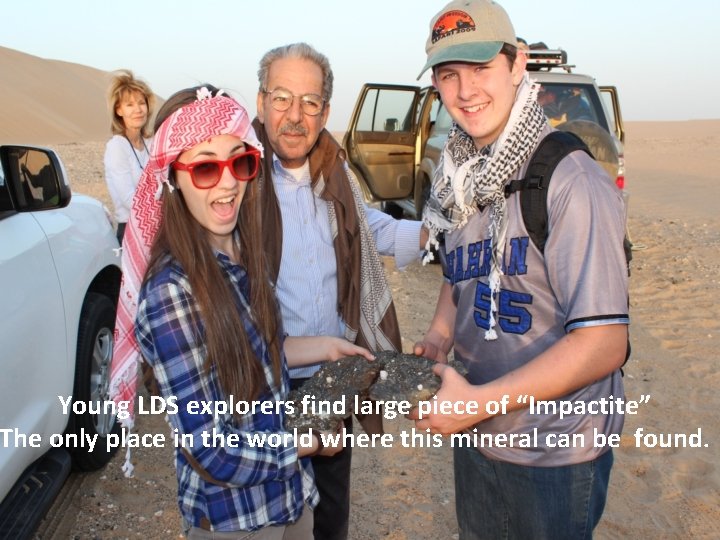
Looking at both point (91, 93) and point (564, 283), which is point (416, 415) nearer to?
point (564, 283)

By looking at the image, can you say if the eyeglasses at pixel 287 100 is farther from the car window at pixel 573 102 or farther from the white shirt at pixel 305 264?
the car window at pixel 573 102

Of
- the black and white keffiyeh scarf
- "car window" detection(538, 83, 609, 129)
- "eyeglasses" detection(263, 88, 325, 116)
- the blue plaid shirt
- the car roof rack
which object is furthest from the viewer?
the car roof rack

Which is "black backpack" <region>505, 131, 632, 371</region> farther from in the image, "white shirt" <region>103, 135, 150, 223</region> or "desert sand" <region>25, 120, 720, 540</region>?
"white shirt" <region>103, 135, 150, 223</region>

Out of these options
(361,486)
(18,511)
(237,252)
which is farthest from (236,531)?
(361,486)

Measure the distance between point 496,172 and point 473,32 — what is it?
409 millimetres

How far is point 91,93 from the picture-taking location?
78562 millimetres

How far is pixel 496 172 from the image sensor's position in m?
1.79

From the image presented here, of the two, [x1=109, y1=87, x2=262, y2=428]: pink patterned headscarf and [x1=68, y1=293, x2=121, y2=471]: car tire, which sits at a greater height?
[x1=109, y1=87, x2=262, y2=428]: pink patterned headscarf

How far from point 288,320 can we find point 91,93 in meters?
85.7

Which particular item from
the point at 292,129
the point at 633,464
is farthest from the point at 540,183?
the point at 633,464

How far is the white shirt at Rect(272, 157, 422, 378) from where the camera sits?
2.59 meters

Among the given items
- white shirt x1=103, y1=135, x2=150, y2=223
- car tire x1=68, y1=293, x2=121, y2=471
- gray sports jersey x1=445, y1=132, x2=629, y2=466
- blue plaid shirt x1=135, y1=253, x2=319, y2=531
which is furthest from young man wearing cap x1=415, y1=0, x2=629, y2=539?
white shirt x1=103, y1=135, x2=150, y2=223

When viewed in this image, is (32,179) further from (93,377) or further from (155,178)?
(155,178)

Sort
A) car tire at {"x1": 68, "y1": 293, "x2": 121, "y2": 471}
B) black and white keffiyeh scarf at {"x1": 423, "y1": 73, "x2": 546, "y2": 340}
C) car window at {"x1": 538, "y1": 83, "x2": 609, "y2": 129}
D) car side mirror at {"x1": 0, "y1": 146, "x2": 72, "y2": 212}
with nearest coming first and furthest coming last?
black and white keffiyeh scarf at {"x1": 423, "y1": 73, "x2": 546, "y2": 340} < car side mirror at {"x1": 0, "y1": 146, "x2": 72, "y2": 212} < car tire at {"x1": 68, "y1": 293, "x2": 121, "y2": 471} < car window at {"x1": 538, "y1": 83, "x2": 609, "y2": 129}
